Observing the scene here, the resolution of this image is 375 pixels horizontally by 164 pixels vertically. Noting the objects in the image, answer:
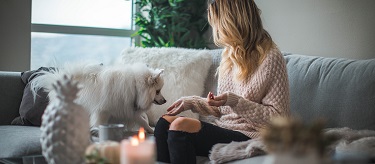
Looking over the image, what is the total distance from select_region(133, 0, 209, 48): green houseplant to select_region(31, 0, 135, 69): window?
262 mm

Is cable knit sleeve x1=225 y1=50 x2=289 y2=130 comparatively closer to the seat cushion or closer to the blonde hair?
the blonde hair

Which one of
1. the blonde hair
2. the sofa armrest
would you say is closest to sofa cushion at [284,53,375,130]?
the blonde hair

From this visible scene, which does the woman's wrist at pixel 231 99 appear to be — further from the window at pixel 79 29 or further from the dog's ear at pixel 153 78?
the window at pixel 79 29

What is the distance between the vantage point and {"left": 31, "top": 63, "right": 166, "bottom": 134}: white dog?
9.53 ft

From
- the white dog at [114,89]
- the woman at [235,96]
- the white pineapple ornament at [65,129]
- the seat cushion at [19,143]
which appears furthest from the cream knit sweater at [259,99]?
the white pineapple ornament at [65,129]

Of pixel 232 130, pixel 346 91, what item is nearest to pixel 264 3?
pixel 346 91

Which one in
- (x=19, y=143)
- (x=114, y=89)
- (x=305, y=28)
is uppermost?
(x=305, y=28)

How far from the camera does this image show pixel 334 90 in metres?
2.73

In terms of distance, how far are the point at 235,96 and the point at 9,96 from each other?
5.01ft

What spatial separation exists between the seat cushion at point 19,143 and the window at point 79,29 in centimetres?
166

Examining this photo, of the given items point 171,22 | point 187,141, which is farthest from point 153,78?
point 171,22

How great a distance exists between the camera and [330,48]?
10.9 ft

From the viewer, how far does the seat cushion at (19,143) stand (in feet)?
8.51

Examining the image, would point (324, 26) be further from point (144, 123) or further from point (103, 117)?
point (103, 117)
